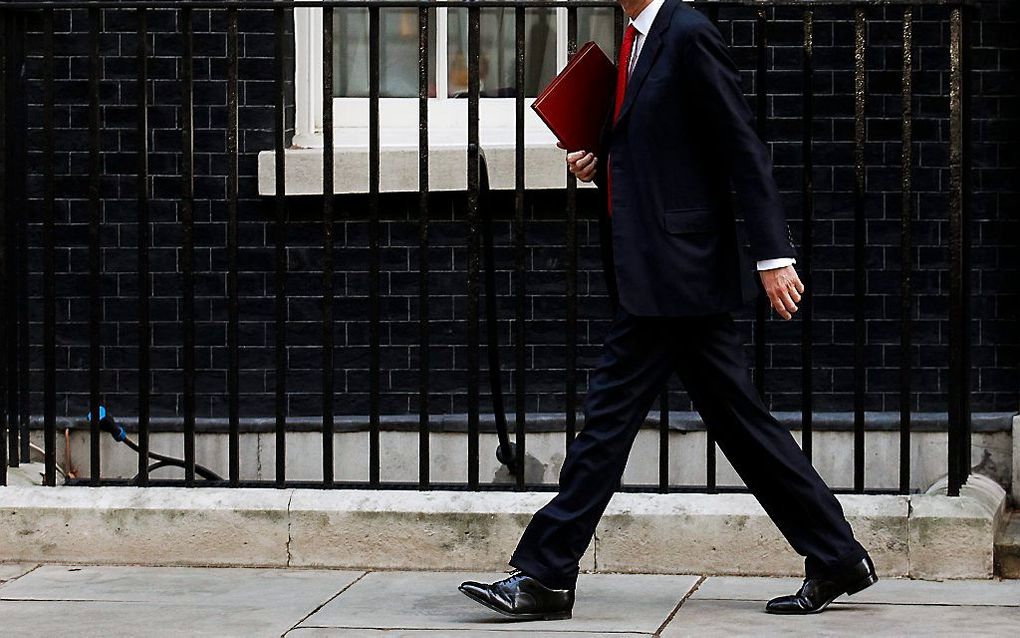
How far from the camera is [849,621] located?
16.0 ft

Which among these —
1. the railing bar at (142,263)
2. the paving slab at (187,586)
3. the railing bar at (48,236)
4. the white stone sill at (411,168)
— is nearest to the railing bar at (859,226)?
the paving slab at (187,586)

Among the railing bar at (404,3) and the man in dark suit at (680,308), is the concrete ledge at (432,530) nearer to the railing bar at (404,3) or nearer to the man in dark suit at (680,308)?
the man in dark suit at (680,308)

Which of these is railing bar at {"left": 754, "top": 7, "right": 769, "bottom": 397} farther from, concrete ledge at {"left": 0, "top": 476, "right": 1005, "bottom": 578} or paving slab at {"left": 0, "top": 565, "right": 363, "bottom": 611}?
paving slab at {"left": 0, "top": 565, "right": 363, "bottom": 611}

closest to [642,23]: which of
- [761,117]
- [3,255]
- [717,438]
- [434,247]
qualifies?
[761,117]

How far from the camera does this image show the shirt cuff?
4.66 meters

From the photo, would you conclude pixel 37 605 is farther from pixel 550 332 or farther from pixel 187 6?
pixel 550 332

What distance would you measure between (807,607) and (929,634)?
363mm

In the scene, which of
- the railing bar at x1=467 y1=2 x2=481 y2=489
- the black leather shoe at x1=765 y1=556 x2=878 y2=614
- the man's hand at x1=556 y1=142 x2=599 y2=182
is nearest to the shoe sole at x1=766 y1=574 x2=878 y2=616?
the black leather shoe at x1=765 y1=556 x2=878 y2=614

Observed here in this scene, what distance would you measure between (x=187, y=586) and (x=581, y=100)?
1.99 metres

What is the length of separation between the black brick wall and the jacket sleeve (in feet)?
8.35

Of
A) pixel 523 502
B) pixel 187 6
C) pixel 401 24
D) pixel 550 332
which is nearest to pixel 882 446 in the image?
pixel 550 332

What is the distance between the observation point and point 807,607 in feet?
16.2

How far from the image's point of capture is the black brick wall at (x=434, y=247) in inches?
283

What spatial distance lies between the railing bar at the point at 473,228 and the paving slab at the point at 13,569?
1.50 m
